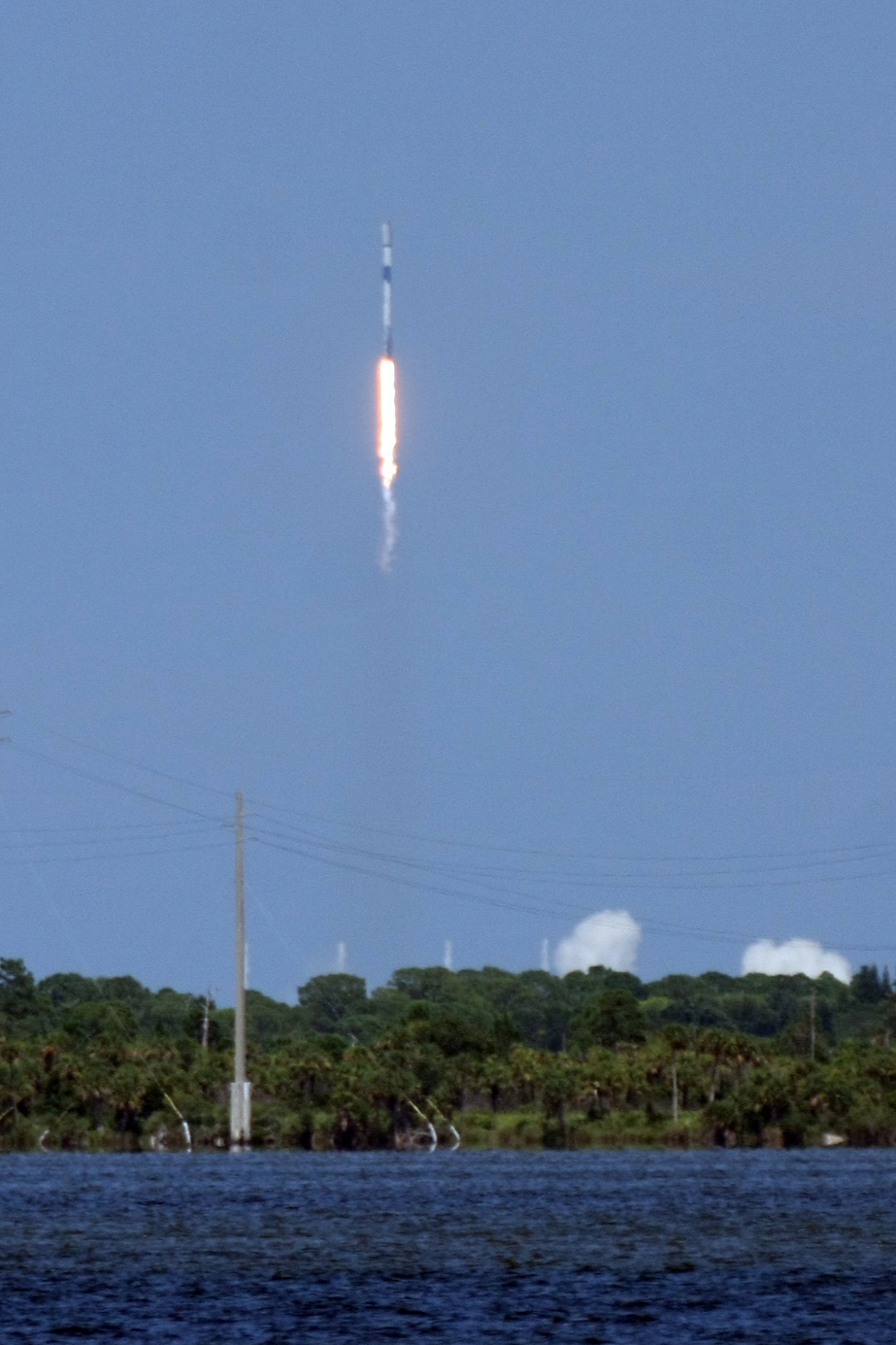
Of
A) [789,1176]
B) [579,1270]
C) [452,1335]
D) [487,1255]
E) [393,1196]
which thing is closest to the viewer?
[452,1335]

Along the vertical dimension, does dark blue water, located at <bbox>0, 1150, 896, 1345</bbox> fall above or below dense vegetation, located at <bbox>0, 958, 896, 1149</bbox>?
below

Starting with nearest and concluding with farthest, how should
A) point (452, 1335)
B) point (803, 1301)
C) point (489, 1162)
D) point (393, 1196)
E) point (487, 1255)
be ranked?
point (452, 1335) < point (803, 1301) < point (487, 1255) < point (393, 1196) < point (489, 1162)

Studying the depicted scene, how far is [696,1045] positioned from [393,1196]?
229 ft

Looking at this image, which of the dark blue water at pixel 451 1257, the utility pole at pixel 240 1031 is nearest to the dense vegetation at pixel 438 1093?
the utility pole at pixel 240 1031

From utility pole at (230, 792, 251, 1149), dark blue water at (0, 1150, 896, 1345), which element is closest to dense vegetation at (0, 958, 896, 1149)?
utility pole at (230, 792, 251, 1149)

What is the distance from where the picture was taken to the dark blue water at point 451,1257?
164 ft

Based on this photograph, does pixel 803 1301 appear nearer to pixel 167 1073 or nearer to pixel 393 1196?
pixel 393 1196

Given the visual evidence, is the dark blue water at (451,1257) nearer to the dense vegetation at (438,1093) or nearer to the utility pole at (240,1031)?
the utility pole at (240,1031)

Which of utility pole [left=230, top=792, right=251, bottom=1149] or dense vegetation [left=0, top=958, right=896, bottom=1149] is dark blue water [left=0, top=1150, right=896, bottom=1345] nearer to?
utility pole [left=230, top=792, right=251, bottom=1149]

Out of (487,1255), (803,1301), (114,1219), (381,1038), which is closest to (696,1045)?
(381,1038)

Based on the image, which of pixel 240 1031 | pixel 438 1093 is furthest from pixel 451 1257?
pixel 438 1093

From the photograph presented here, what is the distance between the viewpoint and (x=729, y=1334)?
48.0 m

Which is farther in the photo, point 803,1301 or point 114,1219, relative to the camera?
point 114,1219

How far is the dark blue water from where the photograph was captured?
50.1m
